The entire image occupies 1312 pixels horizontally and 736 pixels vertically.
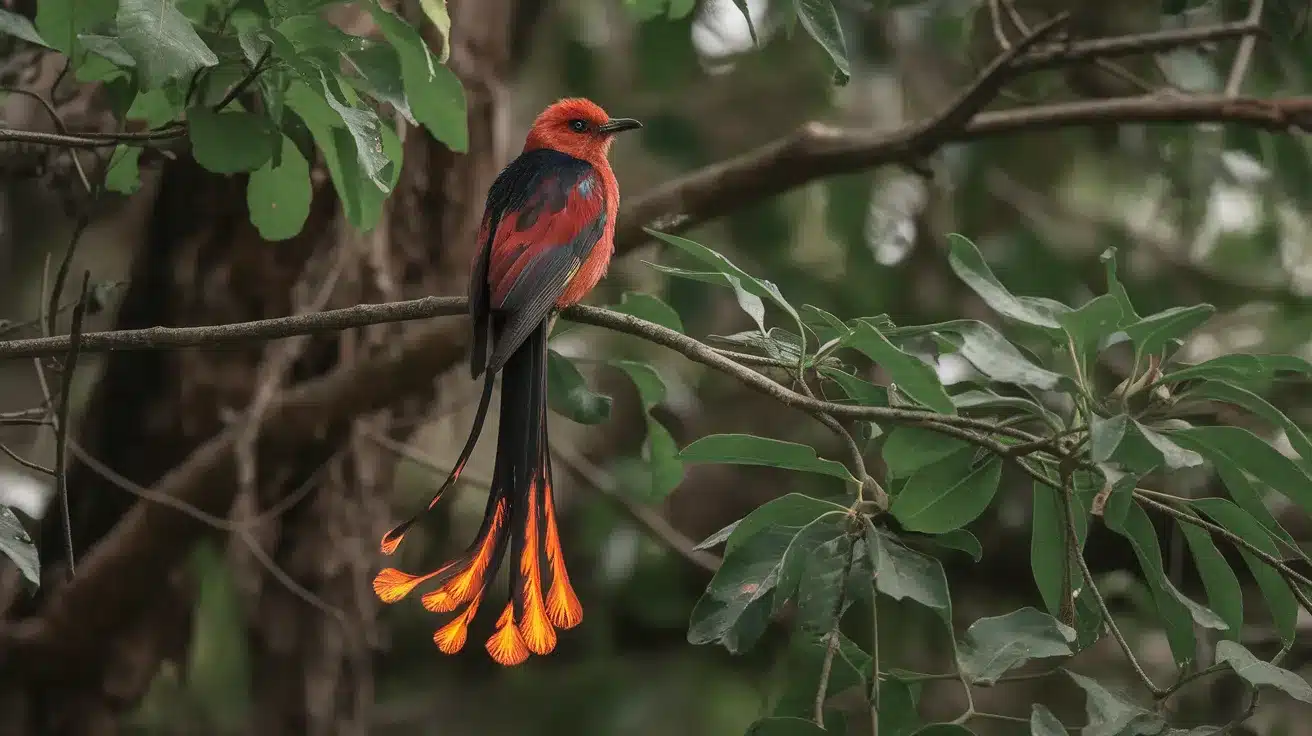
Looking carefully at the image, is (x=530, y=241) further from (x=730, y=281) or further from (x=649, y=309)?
(x=730, y=281)

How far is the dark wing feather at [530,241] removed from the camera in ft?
8.52

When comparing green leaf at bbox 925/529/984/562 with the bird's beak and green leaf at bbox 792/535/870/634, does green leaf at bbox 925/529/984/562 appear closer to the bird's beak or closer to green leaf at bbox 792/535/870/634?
green leaf at bbox 792/535/870/634

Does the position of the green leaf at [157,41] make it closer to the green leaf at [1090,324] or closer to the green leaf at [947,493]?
the green leaf at [947,493]

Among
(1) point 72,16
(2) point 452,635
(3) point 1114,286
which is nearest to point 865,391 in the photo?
(3) point 1114,286

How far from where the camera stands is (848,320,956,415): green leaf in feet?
6.33

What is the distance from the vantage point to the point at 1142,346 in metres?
2.01

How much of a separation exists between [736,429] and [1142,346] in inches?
135

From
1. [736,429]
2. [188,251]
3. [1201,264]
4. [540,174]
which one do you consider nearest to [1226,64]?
[1201,264]

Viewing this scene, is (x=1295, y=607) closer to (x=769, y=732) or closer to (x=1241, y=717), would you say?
(x=1241, y=717)

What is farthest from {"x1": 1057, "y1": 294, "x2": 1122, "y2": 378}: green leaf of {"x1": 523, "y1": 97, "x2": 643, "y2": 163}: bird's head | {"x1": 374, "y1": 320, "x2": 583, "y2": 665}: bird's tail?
{"x1": 523, "y1": 97, "x2": 643, "y2": 163}: bird's head

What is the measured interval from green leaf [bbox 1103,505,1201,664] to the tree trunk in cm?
241

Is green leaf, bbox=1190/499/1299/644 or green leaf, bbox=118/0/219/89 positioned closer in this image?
green leaf, bbox=118/0/219/89

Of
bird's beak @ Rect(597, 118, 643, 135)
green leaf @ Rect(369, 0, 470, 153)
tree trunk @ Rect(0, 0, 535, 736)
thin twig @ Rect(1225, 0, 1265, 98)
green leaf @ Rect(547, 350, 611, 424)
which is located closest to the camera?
green leaf @ Rect(369, 0, 470, 153)

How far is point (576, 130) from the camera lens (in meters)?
A: 3.71
